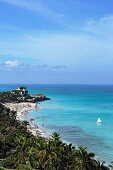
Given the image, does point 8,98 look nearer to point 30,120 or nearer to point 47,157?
point 30,120

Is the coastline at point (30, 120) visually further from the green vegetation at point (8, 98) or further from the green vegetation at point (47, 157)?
the green vegetation at point (47, 157)

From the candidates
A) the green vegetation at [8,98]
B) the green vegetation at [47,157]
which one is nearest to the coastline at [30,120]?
the green vegetation at [8,98]

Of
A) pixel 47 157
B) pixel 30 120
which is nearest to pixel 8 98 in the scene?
pixel 30 120

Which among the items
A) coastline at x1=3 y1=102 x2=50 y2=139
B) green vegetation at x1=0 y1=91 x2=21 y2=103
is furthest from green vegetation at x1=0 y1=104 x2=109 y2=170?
green vegetation at x1=0 y1=91 x2=21 y2=103

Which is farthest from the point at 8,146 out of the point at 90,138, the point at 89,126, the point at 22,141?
the point at 89,126

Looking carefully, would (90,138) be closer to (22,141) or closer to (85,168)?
(22,141)

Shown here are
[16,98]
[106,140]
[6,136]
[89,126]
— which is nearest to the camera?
[6,136]

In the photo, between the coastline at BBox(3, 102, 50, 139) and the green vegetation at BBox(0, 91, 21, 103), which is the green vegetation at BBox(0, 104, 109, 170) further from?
the green vegetation at BBox(0, 91, 21, 103)

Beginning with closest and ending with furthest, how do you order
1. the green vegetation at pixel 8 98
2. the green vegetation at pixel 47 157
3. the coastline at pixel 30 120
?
the green vegetation at pixel 47 157, the coastline at pixel 30 120, the green vegetation at pixel 8 98

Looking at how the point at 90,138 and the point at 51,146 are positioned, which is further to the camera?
the point at 90,138

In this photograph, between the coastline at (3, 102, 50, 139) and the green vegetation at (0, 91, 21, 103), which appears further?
the green vegetation at (0, 91, 21, 103)

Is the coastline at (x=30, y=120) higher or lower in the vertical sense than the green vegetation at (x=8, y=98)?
lower
